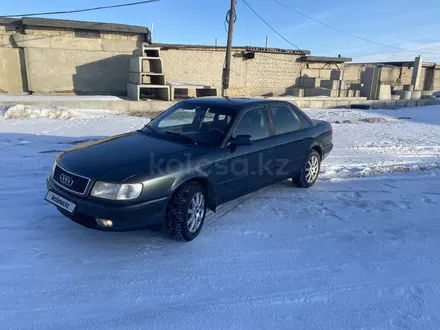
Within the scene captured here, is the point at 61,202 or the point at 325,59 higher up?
the point at 325,59

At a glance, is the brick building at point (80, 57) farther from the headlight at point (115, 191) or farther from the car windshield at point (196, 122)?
the headlight at point (115, 191)

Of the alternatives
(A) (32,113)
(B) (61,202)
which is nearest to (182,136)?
(B) (61,202)

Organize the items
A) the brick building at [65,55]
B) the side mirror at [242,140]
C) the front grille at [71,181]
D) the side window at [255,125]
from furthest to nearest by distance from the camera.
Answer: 1. the brick building at [65,55]
2. the side window at [255,125]
3. the side mirror at [242,140]
4. the front grille at [71,181]

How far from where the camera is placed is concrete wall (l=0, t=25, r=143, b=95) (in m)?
14.8

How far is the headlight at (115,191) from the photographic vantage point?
9.82 feet

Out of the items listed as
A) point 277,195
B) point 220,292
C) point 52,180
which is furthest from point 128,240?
point 277,195

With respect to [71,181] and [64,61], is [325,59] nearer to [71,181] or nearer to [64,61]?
[64,61]

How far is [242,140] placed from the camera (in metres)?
3.87

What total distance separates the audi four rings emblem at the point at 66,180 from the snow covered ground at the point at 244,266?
63 cm

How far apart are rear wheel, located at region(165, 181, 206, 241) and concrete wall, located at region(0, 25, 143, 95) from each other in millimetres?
14769

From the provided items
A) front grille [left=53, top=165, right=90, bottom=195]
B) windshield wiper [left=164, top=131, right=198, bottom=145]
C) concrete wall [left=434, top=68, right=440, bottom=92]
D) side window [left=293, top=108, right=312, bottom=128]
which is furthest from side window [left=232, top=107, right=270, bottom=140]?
concrete wall [left=434, top=68, right=440, bottom=92]

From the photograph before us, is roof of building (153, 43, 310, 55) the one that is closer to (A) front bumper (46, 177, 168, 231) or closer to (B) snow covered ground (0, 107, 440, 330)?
(B) snow covered ground (0, 107, 440, 330)

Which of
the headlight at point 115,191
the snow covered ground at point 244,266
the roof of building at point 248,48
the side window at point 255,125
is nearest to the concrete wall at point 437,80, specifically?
the roof of building at point 248,48

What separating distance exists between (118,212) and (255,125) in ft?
7.31
